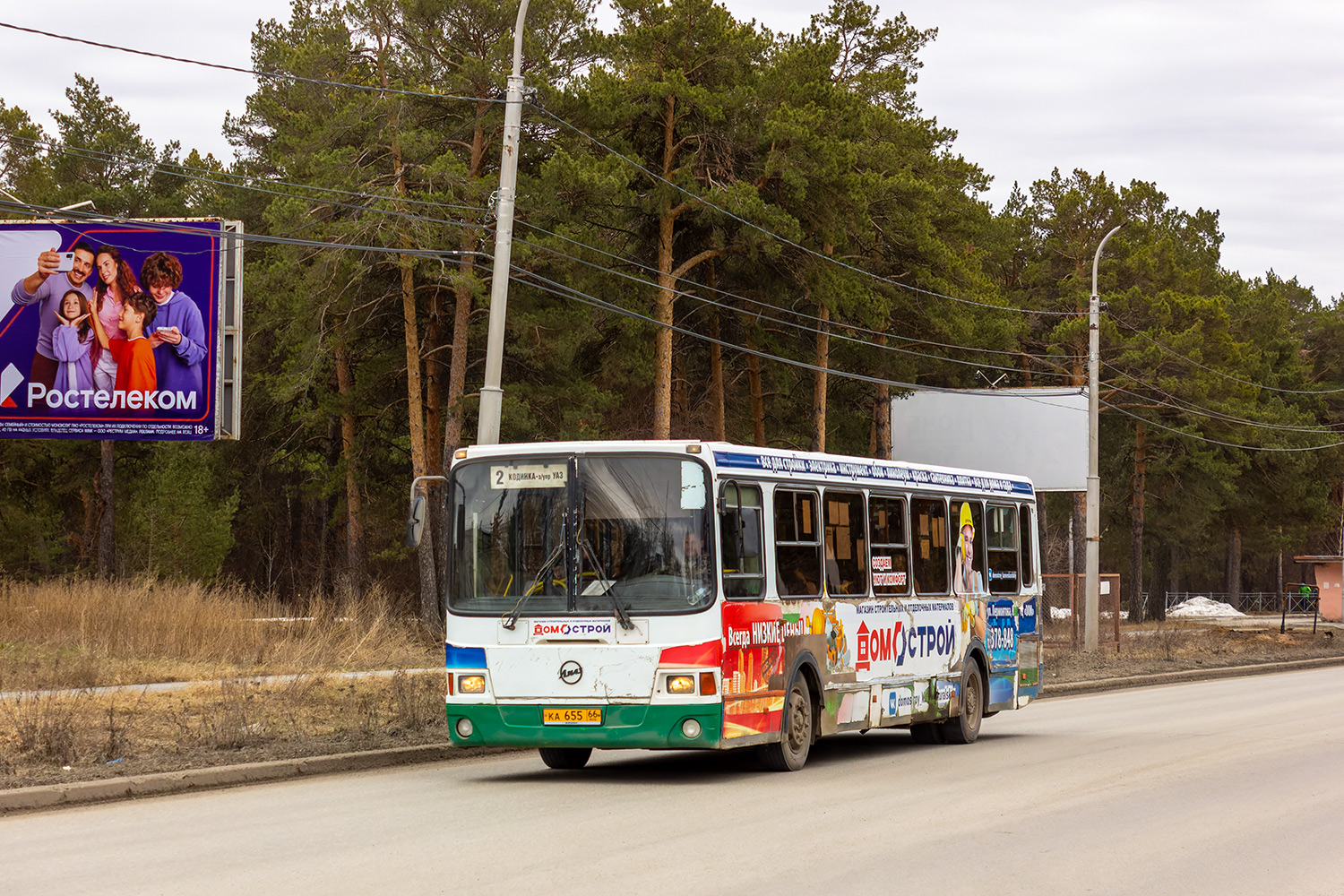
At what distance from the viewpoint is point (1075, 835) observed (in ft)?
34.3

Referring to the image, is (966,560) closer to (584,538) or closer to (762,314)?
(584,538)

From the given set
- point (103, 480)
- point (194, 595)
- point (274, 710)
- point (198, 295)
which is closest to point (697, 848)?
point (274, 710)

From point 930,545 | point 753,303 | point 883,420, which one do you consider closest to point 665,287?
point 753,303

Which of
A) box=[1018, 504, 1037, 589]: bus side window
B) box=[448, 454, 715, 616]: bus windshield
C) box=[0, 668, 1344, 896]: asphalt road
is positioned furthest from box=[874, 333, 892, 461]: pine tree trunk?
box=[448, 454, 715, 616]: bus windshield

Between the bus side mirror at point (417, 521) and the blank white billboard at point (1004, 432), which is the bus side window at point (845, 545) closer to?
the bus side mirror at point (417, 521)

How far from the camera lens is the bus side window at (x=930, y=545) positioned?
17.4m

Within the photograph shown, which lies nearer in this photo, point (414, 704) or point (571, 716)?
point (571, 716)

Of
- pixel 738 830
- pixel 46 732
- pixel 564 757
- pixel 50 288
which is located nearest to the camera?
pixel 738 830

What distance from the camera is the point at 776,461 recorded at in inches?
577

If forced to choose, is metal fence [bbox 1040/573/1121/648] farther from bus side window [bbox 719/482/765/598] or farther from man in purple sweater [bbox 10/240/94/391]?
bus side window [bbox 719/482/765/598]

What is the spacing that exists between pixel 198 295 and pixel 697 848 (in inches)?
829

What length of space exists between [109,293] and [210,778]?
17293mm

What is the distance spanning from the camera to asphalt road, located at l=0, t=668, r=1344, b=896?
8.74m

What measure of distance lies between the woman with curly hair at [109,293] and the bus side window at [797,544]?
1749 centimetres
